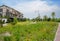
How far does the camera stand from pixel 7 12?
2482 inches

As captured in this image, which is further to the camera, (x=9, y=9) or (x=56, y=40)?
(x=9, y=9)

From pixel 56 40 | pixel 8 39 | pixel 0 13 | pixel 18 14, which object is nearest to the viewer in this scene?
pixel 8 39

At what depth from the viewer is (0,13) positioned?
61906 mm

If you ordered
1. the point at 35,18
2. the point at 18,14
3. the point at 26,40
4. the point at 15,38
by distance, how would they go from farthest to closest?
the point at 18,14 < the point at 35,18 < the point at 26,40 < the point at 15,38

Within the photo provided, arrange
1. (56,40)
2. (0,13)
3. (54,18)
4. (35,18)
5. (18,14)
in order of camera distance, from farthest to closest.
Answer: (18,14) → (0,13) → (35,18) → (54,18) → (56,40)

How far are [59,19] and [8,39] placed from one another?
3491cm

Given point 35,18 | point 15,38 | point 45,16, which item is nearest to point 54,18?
point 45,16

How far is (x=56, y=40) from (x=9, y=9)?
54.3m

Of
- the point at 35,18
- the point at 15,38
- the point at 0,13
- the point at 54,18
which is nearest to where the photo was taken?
the point at 15,38

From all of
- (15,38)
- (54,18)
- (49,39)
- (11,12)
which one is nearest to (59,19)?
(54,18)

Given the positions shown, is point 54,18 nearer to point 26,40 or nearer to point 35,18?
point 35,18

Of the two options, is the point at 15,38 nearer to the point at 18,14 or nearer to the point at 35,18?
the point at 35,18

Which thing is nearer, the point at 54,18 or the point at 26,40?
the point at 26,40

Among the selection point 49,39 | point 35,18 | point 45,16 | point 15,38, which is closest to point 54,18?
point 45,16
